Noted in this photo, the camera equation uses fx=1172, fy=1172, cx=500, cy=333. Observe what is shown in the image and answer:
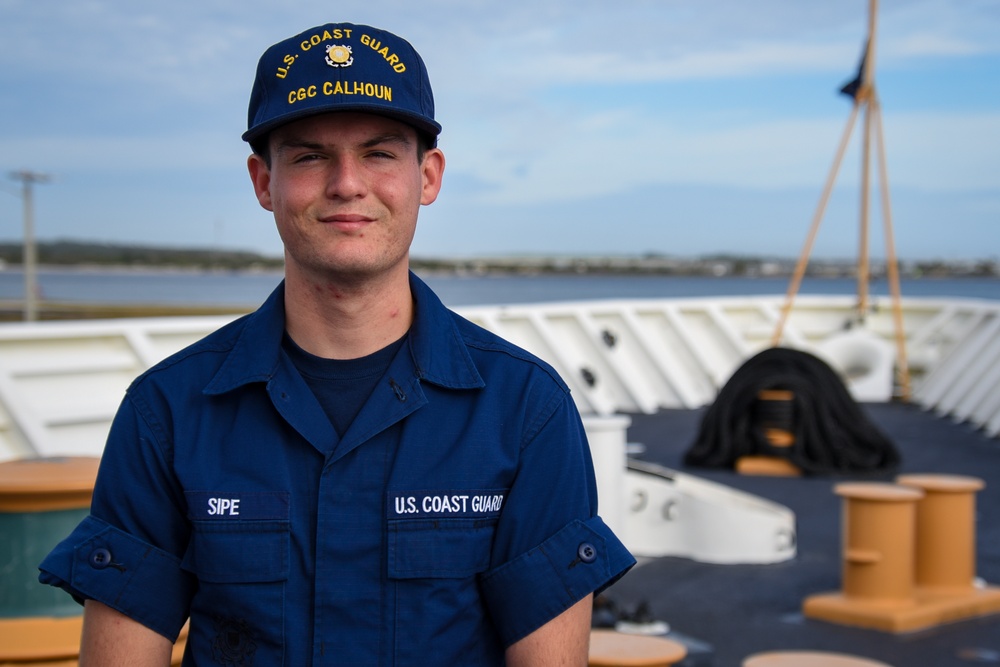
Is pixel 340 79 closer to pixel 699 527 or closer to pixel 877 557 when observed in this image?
pixel 877 557

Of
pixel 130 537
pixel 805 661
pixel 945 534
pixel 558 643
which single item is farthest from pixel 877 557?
pixel 130 537

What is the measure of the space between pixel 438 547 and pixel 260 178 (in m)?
0.69

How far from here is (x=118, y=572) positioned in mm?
1816

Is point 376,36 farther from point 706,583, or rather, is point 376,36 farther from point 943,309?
point 943,309

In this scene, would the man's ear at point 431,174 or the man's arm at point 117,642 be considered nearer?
the man's arm at point 117,642

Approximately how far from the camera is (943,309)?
Result: 1623 centimetres

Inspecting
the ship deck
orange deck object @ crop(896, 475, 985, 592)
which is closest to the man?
the ship deck

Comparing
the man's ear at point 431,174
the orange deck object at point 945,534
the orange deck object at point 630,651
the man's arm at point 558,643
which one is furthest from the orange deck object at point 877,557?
the man's ear at point 431,174

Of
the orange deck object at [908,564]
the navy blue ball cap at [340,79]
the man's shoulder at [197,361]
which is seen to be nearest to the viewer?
the navy blue ball cap at [340,79]

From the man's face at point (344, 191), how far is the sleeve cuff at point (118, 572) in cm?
52

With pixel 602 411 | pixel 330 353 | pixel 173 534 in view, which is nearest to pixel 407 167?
pixel 330 353

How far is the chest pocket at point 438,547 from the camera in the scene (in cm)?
180

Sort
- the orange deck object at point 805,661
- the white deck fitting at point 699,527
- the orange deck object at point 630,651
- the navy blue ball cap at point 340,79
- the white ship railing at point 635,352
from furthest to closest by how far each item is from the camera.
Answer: the white ship railing at point 635,352, the white deck fitting at point 699,527, the orange deck object at point 805,661, the orange deck object at point 630,651, the navy blue ball cap at point 340,79

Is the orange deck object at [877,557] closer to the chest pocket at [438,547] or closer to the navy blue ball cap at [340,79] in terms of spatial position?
the chest pocket at [438,547]
